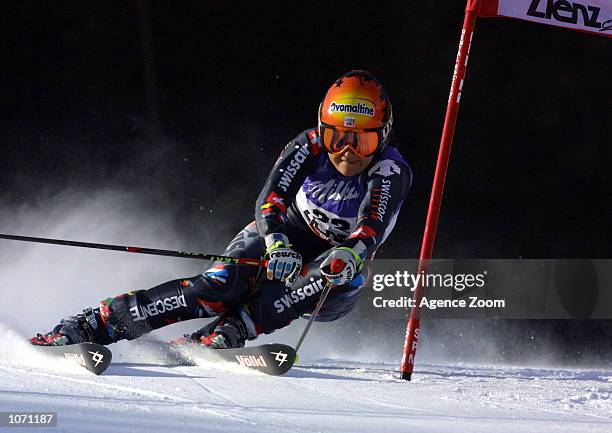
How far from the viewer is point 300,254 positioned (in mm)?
4148

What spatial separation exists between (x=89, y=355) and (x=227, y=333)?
70 cm

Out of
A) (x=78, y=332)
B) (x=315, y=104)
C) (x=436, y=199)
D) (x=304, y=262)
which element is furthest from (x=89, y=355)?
(x=315, y=104)

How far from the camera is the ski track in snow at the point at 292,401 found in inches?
105

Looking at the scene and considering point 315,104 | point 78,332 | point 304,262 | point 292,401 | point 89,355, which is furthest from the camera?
point 315,104

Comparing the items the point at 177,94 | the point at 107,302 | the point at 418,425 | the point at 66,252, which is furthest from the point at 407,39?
the point at 418,425

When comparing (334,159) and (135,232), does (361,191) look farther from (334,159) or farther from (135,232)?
(135,232)

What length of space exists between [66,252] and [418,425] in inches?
134

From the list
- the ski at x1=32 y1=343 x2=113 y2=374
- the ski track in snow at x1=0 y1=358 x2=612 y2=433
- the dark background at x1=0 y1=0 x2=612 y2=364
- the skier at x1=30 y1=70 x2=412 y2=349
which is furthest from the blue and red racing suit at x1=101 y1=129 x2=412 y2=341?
the dark background at x1=0 y1=0 x2=612 y2=364

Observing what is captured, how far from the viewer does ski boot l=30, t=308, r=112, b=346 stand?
153 inches

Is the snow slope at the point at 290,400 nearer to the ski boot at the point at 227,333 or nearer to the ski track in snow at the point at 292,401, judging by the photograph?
the ski track in snow at the point at 292,401

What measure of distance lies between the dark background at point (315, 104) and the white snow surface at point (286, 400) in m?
1.99

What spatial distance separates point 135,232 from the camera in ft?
19.7

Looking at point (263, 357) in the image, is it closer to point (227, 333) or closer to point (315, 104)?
point (227, 333)

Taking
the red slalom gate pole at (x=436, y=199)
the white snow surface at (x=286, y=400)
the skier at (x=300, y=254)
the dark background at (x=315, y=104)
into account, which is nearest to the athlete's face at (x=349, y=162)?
the skier at (x=300, y=254)
